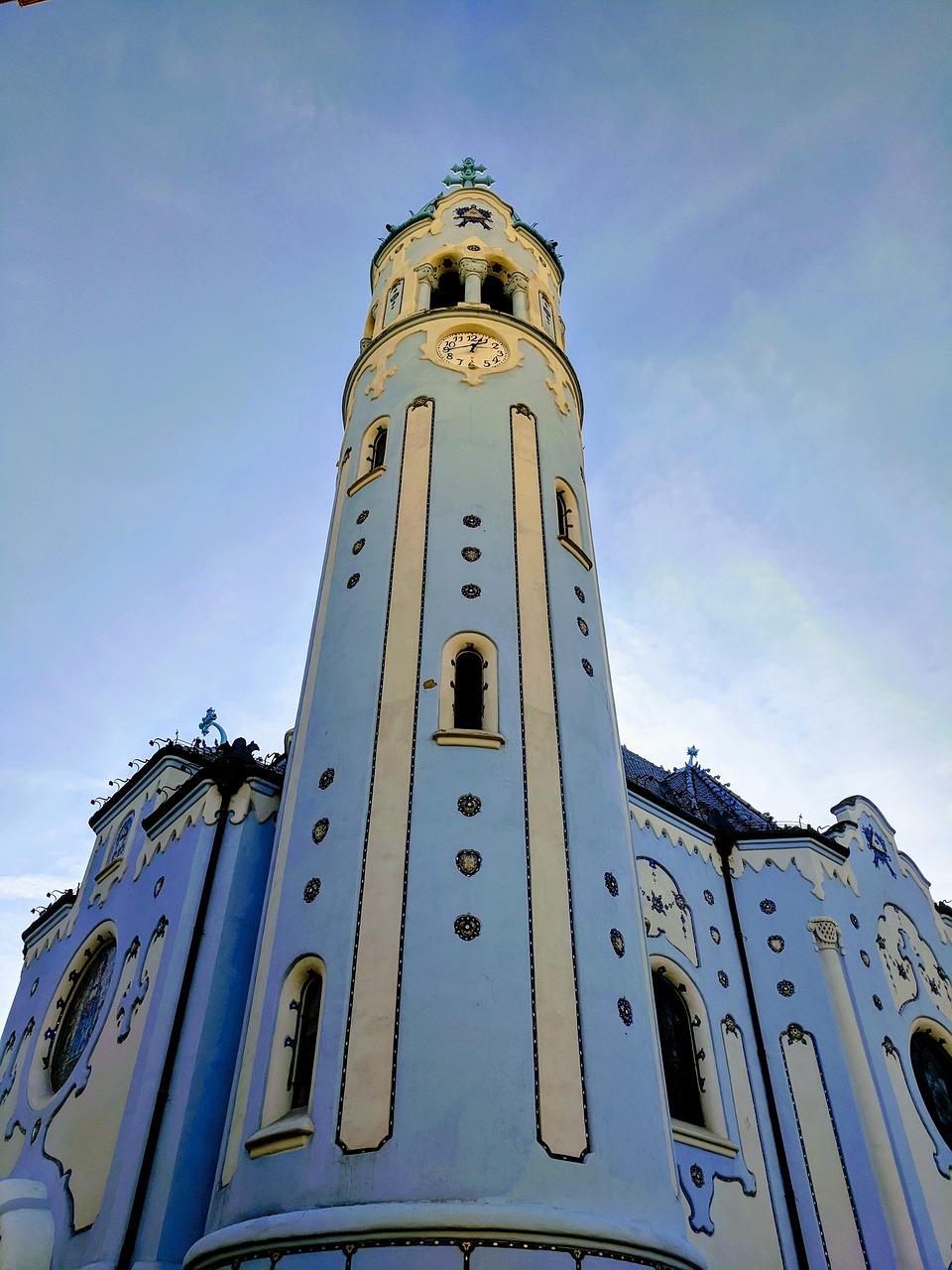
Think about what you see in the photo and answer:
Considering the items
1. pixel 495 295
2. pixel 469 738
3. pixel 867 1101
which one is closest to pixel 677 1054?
pixel 867 1101

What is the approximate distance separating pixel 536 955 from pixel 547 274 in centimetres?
1961

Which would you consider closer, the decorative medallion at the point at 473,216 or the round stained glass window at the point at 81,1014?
the round stained glass window at the point at 81,1014

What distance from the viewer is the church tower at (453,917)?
984 cm

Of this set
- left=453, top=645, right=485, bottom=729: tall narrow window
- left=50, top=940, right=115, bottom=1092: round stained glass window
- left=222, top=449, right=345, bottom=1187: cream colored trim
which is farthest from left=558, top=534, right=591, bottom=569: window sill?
left=50, top=940, right=115, bottom=1092: round stained glass window

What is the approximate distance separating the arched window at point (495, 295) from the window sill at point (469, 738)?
44.0 feet

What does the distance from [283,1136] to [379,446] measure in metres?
12.9

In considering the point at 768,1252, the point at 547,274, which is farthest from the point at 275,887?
the point at 547,274

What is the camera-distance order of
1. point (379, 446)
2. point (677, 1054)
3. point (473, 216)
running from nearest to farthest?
point (677, 1054) → point (379, 446) → point (473, 216)

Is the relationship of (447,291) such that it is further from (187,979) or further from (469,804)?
(187,979)

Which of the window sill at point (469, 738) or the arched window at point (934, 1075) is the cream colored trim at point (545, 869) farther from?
the arched window at point (934, 1075)

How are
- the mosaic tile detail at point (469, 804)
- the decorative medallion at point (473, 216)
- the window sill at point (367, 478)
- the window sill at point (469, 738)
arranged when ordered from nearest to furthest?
1. the mosaic tile detail at point (469, 804)
2. the window sill at point (469, 738)
3. the window sill at point (367, 478)
4. the decorative medallion at point (473, 216)

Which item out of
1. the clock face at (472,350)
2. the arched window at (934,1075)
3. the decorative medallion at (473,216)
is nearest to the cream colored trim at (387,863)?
the clock face at (472,350)

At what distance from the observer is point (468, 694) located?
1456 cm

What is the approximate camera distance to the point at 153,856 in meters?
17.5
